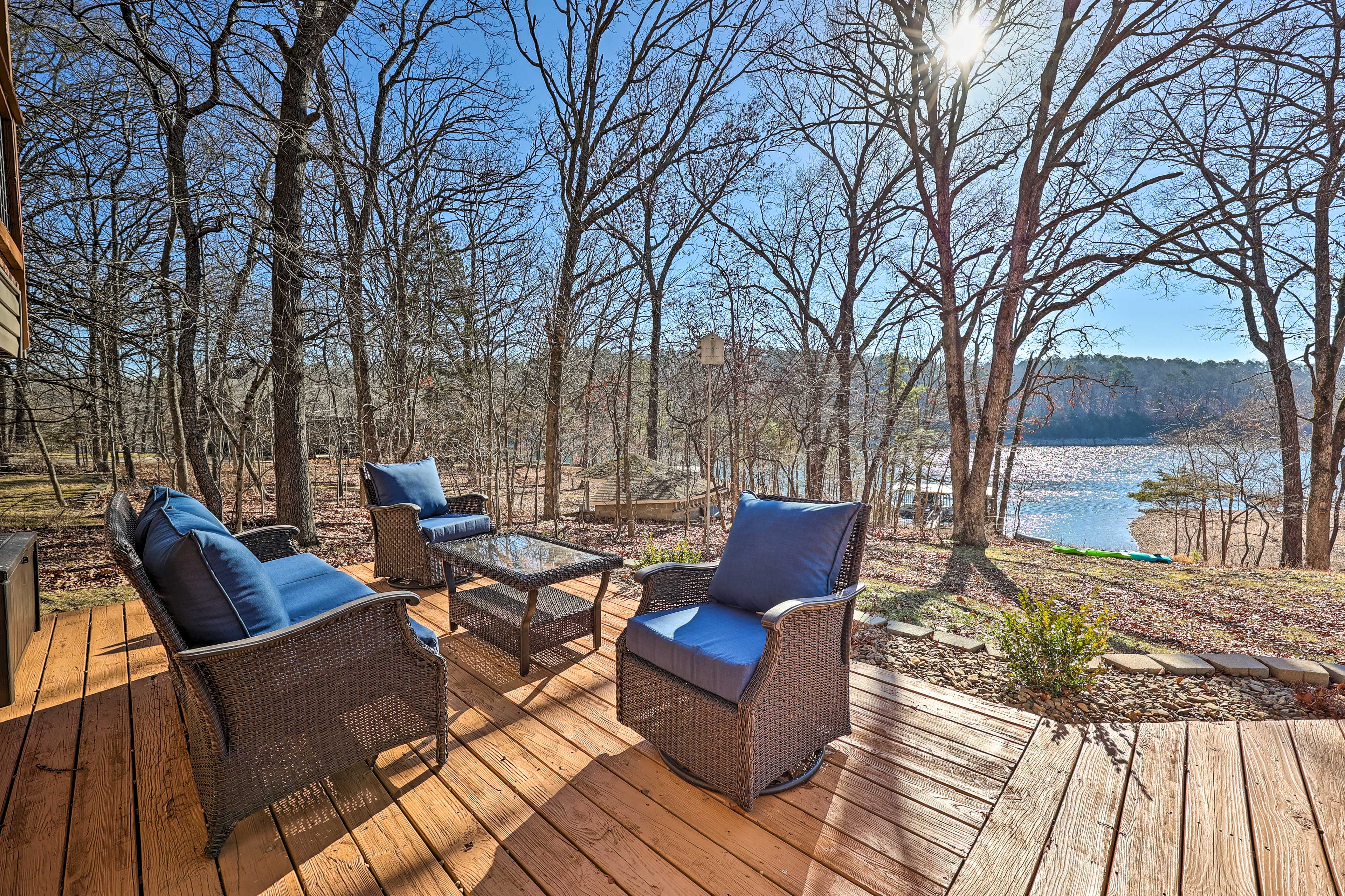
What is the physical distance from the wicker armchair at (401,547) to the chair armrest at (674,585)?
2125 mm

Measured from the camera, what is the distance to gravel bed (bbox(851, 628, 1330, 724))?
2.36 metres

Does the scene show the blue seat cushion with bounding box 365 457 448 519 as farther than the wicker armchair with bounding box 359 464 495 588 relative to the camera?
Yes

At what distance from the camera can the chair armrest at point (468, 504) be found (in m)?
4.28

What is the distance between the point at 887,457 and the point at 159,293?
12055mm

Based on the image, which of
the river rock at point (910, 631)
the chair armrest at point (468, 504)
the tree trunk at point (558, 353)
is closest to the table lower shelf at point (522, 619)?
the chair armrest at point (468, 504)

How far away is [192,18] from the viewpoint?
3.85 meters

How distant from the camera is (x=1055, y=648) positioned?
2480 mm

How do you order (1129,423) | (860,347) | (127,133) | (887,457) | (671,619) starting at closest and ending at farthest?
(671,619) < (127,133) < (860,347) < (887,457) < (1129,423)

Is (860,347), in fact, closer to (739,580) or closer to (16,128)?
(739,580)

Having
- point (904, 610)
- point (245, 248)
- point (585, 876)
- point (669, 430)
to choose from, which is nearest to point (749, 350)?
point (669, 430)

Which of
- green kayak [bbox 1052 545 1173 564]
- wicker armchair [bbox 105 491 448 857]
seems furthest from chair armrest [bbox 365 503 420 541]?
green kayak [bbox 1052 545 1173 564]

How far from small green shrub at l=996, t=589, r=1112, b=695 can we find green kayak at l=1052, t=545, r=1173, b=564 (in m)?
5.54

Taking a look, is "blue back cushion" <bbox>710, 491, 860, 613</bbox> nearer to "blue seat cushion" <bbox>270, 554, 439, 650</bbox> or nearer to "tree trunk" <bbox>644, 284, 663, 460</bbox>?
"blue seat cushion" <bbox>270, 554, 439, 650</bbox>

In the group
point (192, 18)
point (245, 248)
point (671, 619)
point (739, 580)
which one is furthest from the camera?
point (245, 248)
